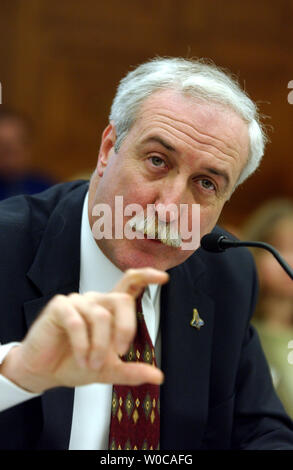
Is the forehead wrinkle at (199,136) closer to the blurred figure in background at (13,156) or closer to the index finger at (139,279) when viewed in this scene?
the index finger at (139,279)

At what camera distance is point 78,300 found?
4.51 ft

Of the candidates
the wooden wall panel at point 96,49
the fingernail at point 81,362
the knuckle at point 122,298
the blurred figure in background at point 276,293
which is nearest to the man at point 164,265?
the fingernail at point 81,362

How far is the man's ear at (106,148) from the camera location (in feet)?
7.18

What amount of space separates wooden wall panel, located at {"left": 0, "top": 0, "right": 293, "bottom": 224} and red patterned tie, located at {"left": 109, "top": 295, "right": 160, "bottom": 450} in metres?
3.25

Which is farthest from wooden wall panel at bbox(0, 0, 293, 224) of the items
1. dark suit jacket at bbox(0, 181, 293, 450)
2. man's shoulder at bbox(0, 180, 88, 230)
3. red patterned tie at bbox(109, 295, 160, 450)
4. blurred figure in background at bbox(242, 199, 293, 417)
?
red patterned tie at bbox(109, 295, 160, 450)

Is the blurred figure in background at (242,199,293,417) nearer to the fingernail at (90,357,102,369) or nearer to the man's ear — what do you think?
the man's ear

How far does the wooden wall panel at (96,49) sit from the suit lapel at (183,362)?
2.98 meters

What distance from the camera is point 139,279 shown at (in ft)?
4.51

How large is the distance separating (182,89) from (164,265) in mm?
533

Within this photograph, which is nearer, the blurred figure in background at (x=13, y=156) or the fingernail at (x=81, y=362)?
the fingernail at (x=81, y=362)

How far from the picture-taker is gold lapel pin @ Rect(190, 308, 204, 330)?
7.63 ft

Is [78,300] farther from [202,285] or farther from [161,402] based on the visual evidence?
[202,285]

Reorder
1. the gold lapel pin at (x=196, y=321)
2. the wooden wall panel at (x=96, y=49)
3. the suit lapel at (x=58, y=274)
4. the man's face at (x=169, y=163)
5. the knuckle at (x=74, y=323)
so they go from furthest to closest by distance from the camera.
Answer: the wooden wall panel at (x=96, y=49) < the gold lapel pin at (x=196, y=321) < the man's face at (x=169, y=163) < the suit lapel at (x=58, y=274) < the knuckle at (x=74, y=323)

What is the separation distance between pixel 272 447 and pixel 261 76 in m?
3.87
